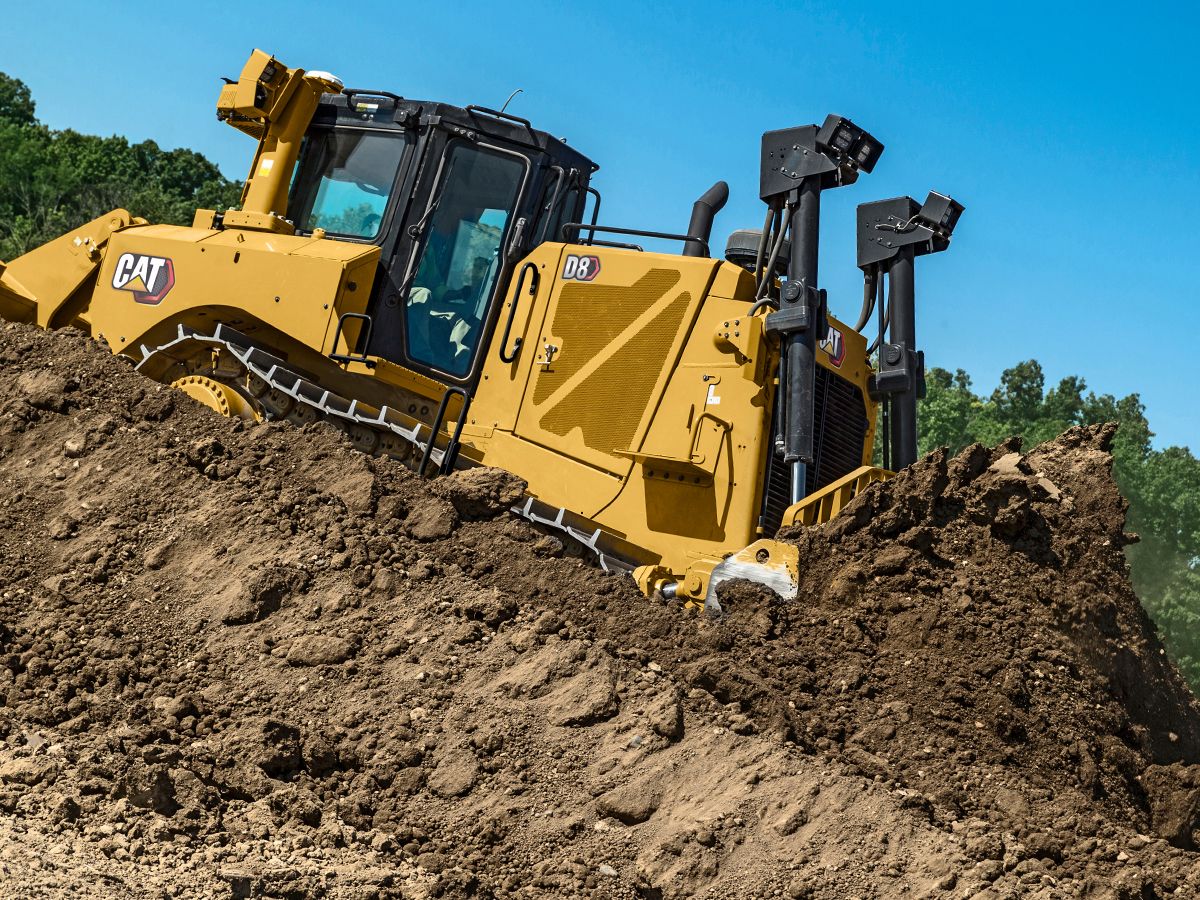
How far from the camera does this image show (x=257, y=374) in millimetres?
8883

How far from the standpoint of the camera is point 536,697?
6320 millimetres

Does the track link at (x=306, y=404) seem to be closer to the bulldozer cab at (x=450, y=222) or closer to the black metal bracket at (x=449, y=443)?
the black metal bracket at (x=449, y=443)

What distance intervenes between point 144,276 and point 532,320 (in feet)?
8.84

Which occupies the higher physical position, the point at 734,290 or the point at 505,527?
the point at 734,290

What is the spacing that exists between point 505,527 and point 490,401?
1.60 meters

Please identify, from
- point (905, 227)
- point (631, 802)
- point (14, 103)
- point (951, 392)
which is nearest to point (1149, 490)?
point (951, 392)

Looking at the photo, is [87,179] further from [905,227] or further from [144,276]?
[905,227]

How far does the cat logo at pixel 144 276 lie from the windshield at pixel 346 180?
0.95 metres

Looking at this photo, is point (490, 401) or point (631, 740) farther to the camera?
point (490, 401)

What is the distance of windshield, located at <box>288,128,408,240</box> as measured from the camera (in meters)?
9.43

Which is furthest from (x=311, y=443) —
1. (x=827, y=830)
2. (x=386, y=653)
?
(x=827, y=830)

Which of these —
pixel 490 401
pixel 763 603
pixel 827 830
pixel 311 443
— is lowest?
pixel 827 830

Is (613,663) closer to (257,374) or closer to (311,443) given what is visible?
(311,443)

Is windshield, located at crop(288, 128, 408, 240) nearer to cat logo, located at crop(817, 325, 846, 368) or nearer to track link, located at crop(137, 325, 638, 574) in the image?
track link, located at crop(137, 325, 638, 574)
